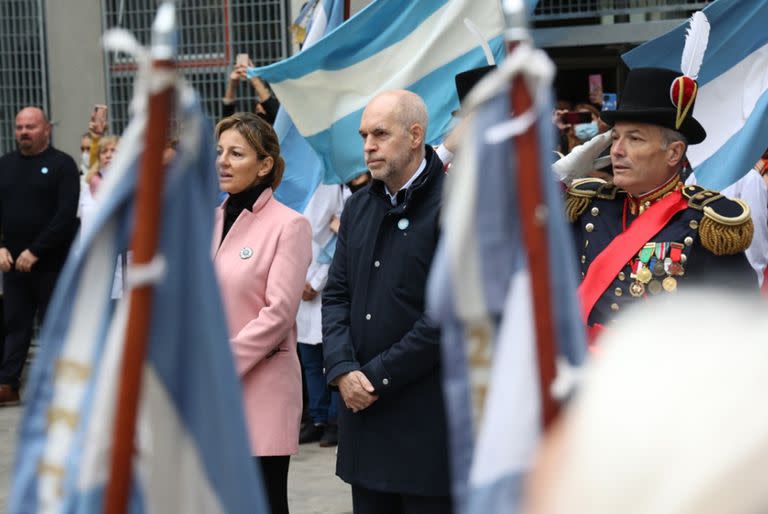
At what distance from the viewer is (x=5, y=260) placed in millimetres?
9406

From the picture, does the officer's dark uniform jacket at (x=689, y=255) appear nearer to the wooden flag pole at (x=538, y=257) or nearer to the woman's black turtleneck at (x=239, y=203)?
the woman's black turtleneck at (x=239, y=203)

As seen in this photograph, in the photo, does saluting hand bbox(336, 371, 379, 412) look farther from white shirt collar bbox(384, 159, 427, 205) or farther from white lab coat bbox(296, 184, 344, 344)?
white lab coat bbox(296, 184, 344, 344)

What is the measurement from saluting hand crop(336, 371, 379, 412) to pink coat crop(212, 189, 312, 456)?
361mm

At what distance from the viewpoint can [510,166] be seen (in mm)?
1857

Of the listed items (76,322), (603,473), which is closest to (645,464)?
(603,473)

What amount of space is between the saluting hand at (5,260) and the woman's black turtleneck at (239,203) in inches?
201

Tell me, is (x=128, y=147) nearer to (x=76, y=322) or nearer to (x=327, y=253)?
(x=76, y=322)

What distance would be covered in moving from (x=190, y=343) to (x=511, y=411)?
0.53 m

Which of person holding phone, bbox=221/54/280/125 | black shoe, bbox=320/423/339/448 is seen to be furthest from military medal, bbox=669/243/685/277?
person holding phone, bbox=221/54/280/125

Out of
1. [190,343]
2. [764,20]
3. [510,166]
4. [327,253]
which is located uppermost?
[764,20]

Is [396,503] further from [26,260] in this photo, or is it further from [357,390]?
[26,260]

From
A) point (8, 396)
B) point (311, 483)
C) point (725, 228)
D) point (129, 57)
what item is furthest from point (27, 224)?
point (725, 228)

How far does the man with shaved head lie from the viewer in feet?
31.1

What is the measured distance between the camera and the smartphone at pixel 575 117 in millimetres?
8141
